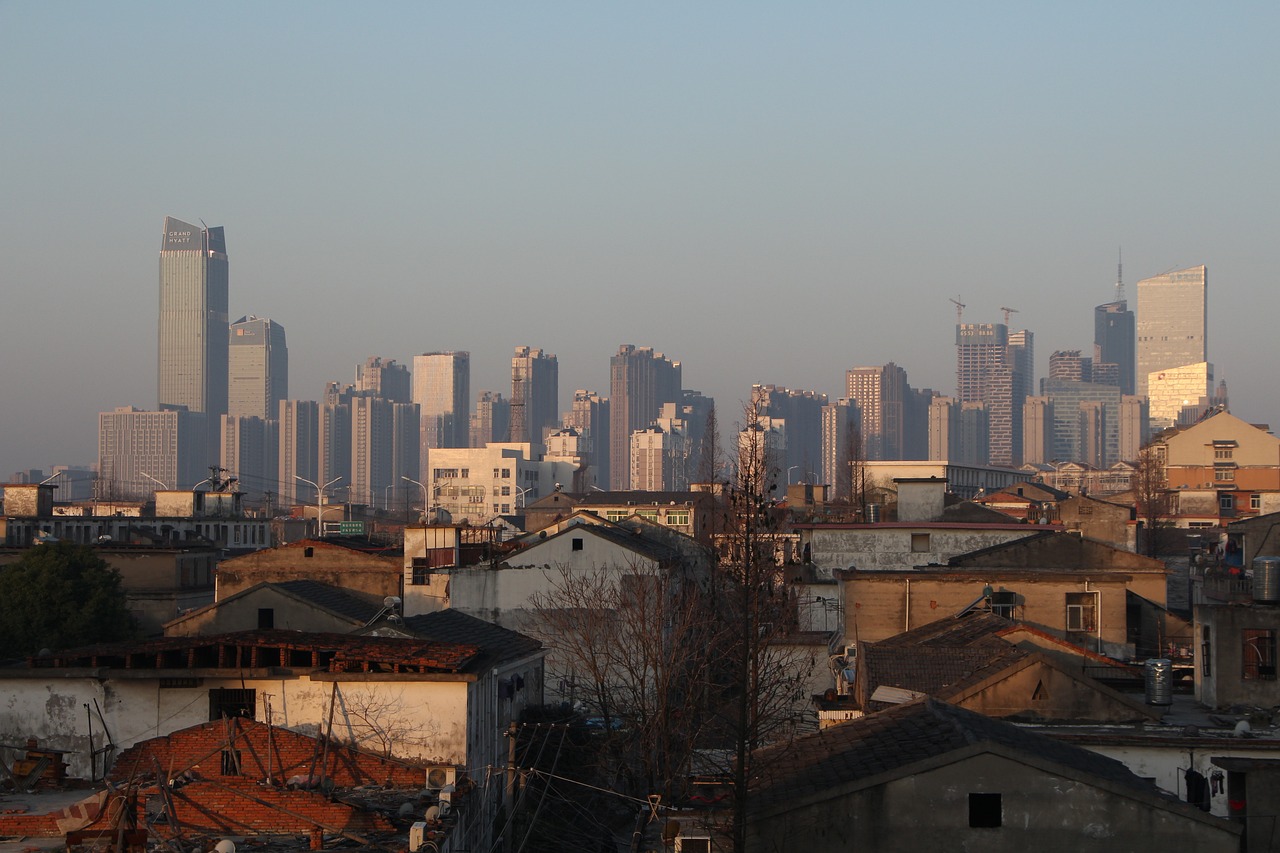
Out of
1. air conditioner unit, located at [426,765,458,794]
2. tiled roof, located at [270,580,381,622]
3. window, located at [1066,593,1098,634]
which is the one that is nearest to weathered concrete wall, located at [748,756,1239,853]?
air conditioner unit, located at [426,765,458,794]

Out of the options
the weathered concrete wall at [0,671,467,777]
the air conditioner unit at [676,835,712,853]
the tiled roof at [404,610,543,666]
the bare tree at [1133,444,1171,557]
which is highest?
the bare tree at [1133,444,1171,557]

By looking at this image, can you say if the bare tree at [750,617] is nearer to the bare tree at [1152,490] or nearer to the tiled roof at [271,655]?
the tiled roof at [271,655]

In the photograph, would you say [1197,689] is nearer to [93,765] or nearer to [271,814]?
[271,814]

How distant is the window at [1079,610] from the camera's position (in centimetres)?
2984

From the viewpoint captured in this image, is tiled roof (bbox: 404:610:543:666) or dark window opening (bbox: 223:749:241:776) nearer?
dark window opening (bbox: 223:749:241:776)

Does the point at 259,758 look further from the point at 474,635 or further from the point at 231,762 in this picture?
the point at 474,635

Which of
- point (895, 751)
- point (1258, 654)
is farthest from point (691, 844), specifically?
point (1258, 654)

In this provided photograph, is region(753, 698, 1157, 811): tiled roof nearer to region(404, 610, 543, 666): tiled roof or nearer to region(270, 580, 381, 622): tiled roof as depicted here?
region(404, 610, 543, 666): tiled roof

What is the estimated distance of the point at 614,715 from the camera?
3238 cm

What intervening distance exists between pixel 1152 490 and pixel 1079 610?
170 ft

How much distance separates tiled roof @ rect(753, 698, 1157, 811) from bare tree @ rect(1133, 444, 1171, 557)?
47.6 m

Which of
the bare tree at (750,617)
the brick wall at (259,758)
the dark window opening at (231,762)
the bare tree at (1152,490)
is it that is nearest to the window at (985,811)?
the bare tree at (750,617)

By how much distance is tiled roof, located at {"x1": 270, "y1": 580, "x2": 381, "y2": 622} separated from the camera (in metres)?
32.7

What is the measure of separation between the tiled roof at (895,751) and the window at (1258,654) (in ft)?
23.0
